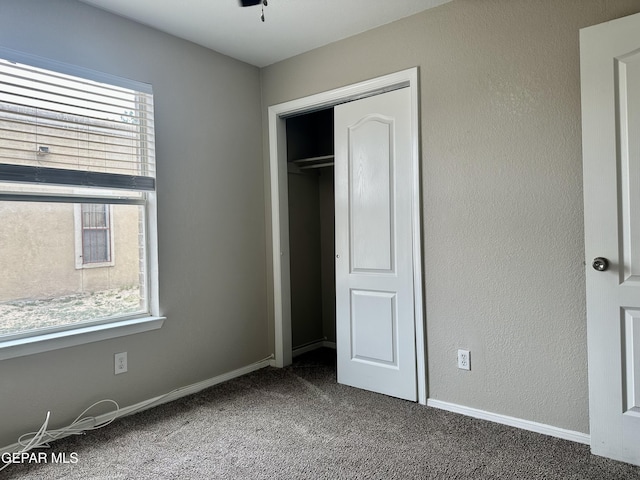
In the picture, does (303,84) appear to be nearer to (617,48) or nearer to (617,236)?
(617,48)

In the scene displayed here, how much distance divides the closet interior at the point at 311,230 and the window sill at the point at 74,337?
4.70 ft

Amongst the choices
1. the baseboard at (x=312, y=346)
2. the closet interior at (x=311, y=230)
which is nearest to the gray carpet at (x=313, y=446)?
the baseboard at (x=312, y=346)

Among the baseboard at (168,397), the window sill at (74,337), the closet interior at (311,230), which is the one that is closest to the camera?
the window sill at (74,337)

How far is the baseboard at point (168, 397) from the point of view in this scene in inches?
94.1

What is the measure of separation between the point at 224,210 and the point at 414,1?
184cm

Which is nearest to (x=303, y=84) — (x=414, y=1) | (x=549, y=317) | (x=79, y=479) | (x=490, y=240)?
(x=414, y=1)

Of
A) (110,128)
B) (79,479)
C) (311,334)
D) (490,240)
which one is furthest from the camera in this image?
(311,334)

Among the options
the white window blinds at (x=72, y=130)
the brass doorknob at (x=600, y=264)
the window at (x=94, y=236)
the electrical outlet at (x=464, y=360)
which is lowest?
the electrical outlet at (x=464, y=360)

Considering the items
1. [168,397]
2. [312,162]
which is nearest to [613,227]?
[312,162]

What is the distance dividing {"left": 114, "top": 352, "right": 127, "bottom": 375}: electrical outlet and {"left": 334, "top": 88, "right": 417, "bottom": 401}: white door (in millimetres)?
1406

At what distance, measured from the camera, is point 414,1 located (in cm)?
251

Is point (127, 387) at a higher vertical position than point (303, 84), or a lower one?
lower

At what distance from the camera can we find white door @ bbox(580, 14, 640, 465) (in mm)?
1900

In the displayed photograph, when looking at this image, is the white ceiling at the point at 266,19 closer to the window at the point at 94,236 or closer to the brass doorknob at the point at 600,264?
the window at the point at 94,236
